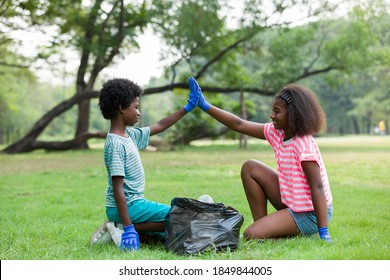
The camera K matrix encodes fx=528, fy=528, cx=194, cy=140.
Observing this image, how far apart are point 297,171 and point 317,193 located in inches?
8.3

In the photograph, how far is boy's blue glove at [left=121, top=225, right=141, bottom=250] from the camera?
3336 mm

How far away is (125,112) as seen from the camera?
141 inches

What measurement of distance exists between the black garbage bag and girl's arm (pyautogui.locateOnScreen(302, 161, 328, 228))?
528mm

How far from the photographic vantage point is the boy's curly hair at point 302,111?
11.7 feet

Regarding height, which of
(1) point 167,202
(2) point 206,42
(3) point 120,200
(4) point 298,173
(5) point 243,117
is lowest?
(1) point 167,202

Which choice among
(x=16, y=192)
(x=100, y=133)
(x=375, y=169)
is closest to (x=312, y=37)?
(x=100, y=133)

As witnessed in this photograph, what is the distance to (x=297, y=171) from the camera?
11.9ft

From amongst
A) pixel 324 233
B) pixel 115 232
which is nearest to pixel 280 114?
pixel 324 233

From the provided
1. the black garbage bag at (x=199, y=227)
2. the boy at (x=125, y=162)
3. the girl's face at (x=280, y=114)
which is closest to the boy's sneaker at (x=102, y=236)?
the boy at (x=125, y=162)

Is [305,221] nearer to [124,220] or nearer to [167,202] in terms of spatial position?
[124,220]

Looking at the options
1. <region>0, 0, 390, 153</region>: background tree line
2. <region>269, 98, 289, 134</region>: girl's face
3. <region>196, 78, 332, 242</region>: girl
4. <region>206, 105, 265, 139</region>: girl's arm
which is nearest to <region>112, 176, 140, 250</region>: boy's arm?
<region>196, 78, 332, 242</region>: girl

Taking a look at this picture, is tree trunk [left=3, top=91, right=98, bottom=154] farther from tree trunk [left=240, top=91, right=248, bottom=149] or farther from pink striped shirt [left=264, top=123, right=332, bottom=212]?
pink striped shirt [left=264, top=123, right=332, bottom=212]

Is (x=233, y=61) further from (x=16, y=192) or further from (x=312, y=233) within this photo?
(x=312, y=233)

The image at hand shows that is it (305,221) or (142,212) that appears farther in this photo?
(305,221)
